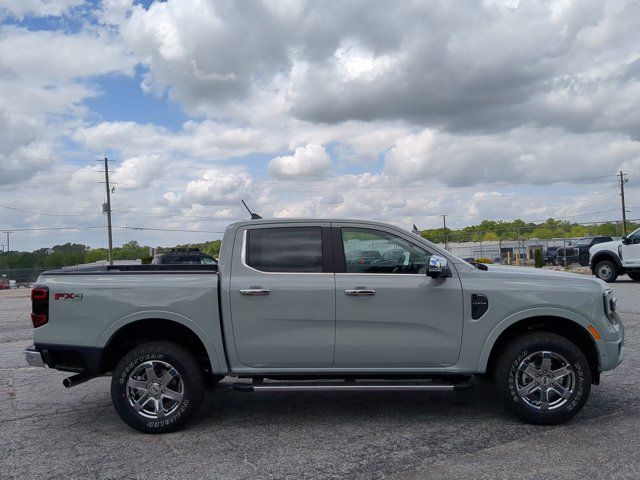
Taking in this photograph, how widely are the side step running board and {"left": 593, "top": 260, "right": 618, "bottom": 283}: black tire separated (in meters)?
17.1

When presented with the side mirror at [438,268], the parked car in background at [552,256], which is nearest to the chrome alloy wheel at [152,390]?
the side mirror at [438,268]

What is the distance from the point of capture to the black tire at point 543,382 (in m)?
4.92

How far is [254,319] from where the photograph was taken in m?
5.02

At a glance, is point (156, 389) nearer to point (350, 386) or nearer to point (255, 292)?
point (255, 292)

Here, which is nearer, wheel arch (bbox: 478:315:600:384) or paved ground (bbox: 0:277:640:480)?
paved ground (bbox: 0:277:640:480)

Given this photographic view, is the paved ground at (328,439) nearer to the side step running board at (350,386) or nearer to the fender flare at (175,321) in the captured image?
the side step running board at (350,386)

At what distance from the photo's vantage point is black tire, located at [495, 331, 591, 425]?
4.92 metres

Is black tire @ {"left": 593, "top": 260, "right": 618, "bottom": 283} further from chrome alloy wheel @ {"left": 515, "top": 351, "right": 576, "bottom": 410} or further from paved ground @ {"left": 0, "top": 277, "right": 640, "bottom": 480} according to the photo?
chrome alloy wheel @ {"left": 515, "top": 351, "right": 576, "bottom": 410}

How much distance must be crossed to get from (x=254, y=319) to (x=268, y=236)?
29.8 inches

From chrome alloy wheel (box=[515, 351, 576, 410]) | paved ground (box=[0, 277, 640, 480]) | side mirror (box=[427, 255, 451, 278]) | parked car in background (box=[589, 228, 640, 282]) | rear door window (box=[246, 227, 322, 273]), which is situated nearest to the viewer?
paved ground (box=[0, 277, 640, 480])

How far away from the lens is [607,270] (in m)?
20.1

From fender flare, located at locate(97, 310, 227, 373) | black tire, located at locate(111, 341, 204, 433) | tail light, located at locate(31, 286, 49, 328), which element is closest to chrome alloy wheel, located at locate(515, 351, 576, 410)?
fender flare, located at locate(97, 310, 227, 373)

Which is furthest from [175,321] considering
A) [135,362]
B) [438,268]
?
[438,268]

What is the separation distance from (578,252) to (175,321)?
3521 cm
